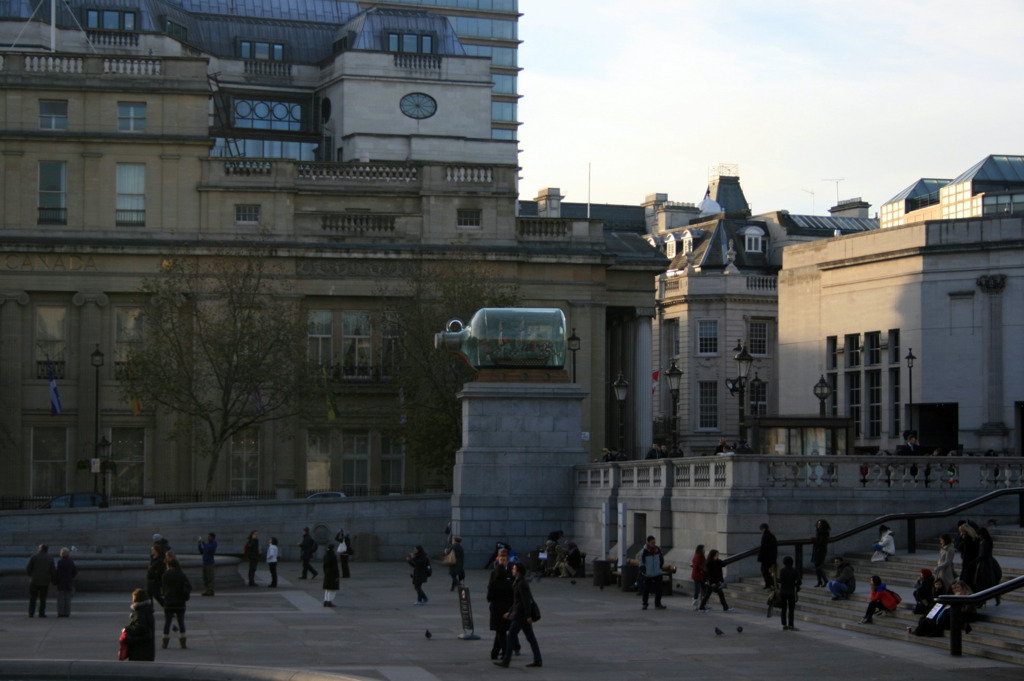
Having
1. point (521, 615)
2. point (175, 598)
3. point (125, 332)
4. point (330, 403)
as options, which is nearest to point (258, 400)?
point (330, 403)

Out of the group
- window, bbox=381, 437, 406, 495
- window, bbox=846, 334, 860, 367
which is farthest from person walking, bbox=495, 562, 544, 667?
window, bbox=381, 437, 406, 495

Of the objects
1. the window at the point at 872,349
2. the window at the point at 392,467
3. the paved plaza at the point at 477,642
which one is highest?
the window at the point at 872,349

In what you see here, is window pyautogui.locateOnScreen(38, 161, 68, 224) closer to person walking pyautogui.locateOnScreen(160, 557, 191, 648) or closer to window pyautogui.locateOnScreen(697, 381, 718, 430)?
person walking pyautogui.locateOnScreen(160, 557, 191, 648)

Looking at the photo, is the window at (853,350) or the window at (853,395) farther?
the window at (853,350)

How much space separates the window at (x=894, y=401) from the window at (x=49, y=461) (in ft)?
105

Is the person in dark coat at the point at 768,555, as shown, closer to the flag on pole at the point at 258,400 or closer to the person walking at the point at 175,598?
the person walking at the point at 175,598

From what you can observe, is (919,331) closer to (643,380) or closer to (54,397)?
(643,380)

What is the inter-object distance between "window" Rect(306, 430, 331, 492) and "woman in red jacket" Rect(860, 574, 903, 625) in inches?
1610

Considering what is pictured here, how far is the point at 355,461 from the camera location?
65.8 metres

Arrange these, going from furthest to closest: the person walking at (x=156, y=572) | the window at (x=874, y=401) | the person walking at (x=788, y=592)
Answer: the window at (x=874, y=401) → the person walking at (x=156, y=572) → the person walking at (x=788, y=592)

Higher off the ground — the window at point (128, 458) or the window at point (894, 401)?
the window at point (894, 401)

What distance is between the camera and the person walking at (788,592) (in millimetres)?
26766

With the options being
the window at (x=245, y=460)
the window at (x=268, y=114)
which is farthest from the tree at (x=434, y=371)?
the window at (x=268, y=114)

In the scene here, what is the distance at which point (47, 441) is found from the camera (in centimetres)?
6278
